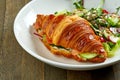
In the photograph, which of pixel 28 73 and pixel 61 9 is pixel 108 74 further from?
pixel 61 9

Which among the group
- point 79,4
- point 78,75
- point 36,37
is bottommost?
point 78,75

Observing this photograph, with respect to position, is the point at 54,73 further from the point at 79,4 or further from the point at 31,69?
the point at 79,4

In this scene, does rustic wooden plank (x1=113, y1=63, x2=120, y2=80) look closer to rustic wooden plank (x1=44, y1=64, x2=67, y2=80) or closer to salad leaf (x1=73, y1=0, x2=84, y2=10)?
rustic wooden plank (x1=44, y1=64, x2=67, y2=80)

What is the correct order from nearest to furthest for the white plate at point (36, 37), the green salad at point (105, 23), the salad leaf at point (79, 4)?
1. the white plate at point (36, 37)
2. the green salad at point (105, 23)
3. the salad leaf at point (79, 4)

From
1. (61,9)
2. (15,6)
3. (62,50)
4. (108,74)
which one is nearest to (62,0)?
(61,9)

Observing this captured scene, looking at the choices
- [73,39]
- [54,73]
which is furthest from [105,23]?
[54,73]

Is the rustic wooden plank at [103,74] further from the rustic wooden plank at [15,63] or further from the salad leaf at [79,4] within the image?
the salad leaf at [79,4]

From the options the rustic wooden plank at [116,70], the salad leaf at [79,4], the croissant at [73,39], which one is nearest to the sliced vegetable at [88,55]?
the croissant at [73,39]
